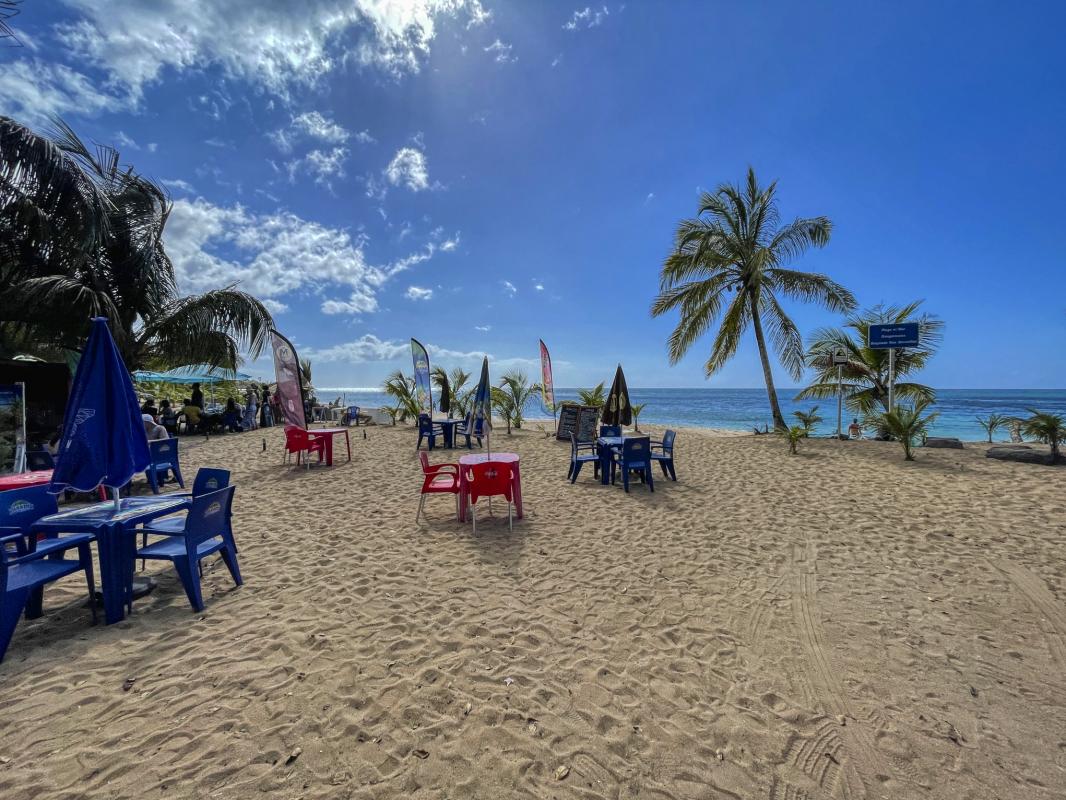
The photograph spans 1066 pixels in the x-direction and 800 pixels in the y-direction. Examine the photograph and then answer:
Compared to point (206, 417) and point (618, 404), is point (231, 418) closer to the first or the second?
point (206, 417)

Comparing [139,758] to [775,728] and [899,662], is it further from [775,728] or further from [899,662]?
[899,662]

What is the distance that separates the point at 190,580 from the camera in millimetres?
3121

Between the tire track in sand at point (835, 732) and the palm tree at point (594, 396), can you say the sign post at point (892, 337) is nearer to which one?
the palm tree at point (594, 396)

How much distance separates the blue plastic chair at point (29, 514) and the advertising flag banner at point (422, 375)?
7255 mm

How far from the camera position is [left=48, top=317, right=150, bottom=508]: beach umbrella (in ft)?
9.80

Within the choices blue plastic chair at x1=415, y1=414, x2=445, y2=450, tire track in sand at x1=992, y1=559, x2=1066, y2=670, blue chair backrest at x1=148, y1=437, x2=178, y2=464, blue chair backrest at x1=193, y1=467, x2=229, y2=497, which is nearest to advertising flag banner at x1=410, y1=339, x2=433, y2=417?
blue plastic chair at x1=415, y1=414, x2=445, y2=450

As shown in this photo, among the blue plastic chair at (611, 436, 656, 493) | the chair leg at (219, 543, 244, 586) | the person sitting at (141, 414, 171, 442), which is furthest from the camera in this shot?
the person sitting at (141, 414, 171, 442)

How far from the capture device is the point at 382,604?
3338 millimetres

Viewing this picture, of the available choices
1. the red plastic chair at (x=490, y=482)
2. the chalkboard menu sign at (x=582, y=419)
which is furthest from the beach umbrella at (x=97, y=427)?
the chalkboard menu sign at (x=582, y=419)

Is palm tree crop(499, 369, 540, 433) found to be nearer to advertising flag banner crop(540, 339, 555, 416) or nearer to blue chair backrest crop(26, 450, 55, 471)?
advertising flag banner crop(540, 339, 555, 416)

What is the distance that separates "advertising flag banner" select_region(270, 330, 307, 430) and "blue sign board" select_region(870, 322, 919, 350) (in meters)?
13.5

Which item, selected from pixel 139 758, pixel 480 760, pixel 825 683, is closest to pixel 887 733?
pixel 825 683

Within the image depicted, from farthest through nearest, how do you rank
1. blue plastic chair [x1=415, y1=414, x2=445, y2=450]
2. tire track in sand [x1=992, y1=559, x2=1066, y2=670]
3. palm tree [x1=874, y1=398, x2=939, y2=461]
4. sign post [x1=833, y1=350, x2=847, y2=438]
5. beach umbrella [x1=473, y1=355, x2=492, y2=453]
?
1. sign post [x1=833, y1=350, x2=847, y2=438]
2. blue plastic chair [x1=415, y1=414, x2=445, y2=450]
3. palm tree [x1=874, y1=398, x2=939, y2=461]
4. beach umbrella [x1=473, y1=355, x2=492, y2=453]
5. tire track in sand [x1=992, y1=559, x2=1066, y2=670]

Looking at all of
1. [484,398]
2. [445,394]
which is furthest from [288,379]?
[445,394]
